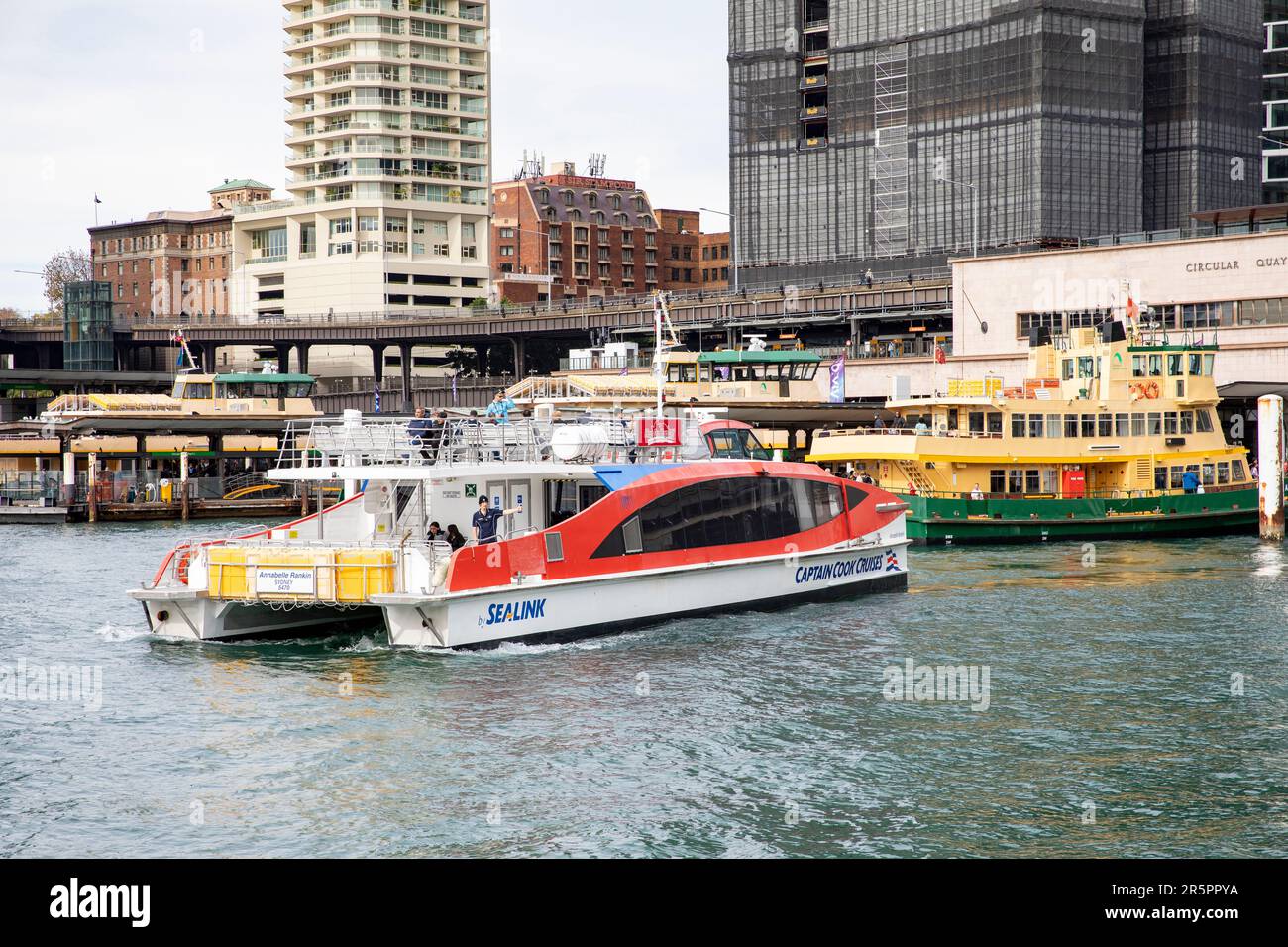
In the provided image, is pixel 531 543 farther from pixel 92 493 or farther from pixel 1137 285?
pixel 1137 285

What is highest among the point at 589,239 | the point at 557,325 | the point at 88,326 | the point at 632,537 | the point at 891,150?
the point at 891,150

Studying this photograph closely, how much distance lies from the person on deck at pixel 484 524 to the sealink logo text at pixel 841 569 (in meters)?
8.72

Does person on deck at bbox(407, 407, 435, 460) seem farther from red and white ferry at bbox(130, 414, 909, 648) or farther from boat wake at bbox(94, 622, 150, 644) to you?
boat wake at bbox(94, 622, 150, 644)

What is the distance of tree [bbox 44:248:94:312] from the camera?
590 feet

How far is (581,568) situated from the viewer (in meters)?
27.5

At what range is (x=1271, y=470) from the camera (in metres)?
52.8

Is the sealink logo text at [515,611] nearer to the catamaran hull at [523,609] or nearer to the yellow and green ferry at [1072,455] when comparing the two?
the catamaran hull at [523,609]

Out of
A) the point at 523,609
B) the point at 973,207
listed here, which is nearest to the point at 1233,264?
the point at 973,207

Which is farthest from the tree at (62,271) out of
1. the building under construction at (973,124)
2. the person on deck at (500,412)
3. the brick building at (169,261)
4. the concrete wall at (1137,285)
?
the person on deck at (500,412)

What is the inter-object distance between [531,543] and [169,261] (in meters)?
159

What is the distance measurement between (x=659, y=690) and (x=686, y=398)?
4963 cm

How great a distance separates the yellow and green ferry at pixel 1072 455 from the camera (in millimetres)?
50938
